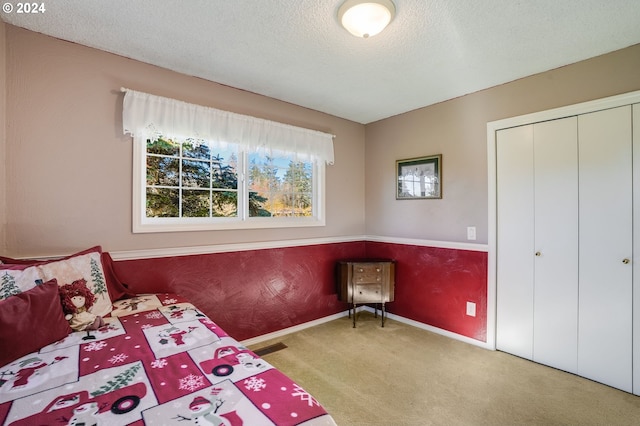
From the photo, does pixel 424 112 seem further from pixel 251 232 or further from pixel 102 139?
pixel 102 139

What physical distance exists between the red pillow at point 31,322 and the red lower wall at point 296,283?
0.71 m

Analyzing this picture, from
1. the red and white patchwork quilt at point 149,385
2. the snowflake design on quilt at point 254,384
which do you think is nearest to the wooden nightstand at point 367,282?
the red and white patchwork quilt at point 149,385

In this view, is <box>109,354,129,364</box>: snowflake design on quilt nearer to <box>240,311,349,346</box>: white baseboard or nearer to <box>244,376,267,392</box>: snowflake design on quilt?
<box>244,376,267,392</box>: snowflake design on quilt

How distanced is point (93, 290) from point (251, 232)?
1310 millimetres

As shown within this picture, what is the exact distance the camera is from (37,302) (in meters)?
1.35

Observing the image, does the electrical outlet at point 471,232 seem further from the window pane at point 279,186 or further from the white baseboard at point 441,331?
the window pane at point 279,186

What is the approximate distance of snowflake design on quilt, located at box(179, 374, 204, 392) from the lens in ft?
3.36

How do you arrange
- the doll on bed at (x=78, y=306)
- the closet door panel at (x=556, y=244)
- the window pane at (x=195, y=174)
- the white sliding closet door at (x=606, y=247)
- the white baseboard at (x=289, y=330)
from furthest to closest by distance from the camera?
the white baseboard at (x=289, y=330)
the window pane at (x=195, y=174)
the closet door panel at (x=556, y=244)
the white sliding closet door at (x=606, y=247)
the doll on bed at (x=78, y=306)

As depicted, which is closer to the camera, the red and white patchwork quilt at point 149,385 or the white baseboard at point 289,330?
the red and white patchwork quilt at point 149,385

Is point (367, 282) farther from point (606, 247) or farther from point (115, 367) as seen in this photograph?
point (115, 367)

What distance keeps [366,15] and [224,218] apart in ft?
6.36

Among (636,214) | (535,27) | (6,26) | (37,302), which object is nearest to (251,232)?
(37,302)

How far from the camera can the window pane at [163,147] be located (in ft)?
7.70

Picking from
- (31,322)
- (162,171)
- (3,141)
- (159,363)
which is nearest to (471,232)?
(159,363)
